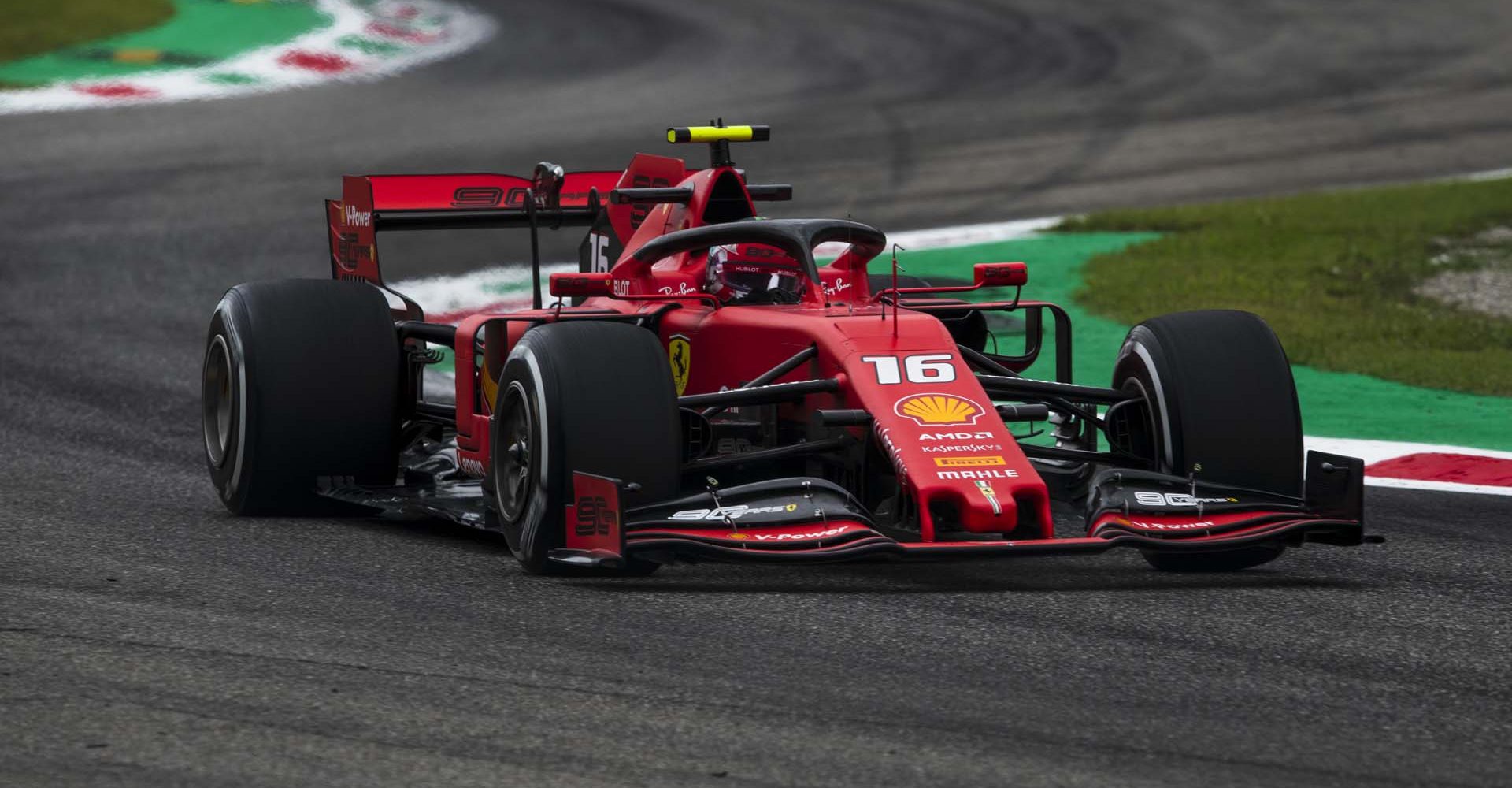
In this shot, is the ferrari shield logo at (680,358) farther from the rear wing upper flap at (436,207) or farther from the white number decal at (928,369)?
the rear wing upper flap at (436,207)

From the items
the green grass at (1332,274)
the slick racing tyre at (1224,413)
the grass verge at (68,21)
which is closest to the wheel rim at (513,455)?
the slick racing tyre at (1224,413)

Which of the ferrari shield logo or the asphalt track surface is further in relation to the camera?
the ferrari shield logo

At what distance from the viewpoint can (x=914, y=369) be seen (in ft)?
23.2

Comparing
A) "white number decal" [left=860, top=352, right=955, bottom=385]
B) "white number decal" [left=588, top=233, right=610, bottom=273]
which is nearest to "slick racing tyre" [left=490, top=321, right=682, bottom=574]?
"white number decal" [left=860, top=352, right=955, bottom=385]

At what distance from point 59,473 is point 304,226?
839 centimetres

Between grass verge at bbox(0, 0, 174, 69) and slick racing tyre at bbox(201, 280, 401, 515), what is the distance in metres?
16.4

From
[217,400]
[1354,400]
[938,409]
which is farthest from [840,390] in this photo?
[1354,400]

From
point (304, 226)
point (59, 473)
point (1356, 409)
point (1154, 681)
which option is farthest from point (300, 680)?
point (304, 226)

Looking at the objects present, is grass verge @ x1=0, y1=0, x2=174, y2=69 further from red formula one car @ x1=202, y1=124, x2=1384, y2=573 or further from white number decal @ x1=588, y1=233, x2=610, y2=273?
red formula one car @ x1=202, y1=124, x2=1384, y2=573

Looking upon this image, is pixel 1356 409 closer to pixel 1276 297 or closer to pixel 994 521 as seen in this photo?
pixel 1276 297

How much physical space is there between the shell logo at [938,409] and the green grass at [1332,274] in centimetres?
529

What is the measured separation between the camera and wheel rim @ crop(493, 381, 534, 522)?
699 centimetres

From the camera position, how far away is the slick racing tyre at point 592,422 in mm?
6699

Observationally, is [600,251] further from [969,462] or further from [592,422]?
[969,462]
